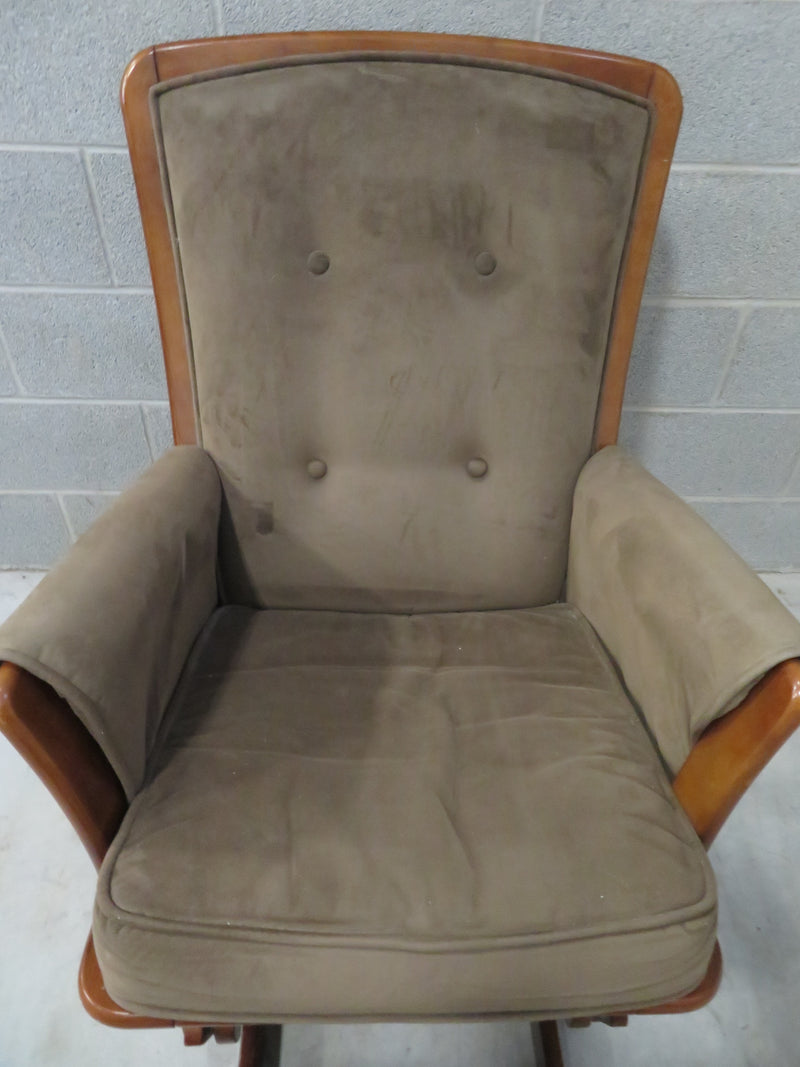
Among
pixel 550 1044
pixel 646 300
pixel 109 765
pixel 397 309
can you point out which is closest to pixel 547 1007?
pixel 550 1044

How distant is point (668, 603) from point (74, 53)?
98cm

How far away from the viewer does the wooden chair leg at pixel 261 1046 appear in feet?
2.31

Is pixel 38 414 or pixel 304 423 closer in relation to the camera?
pixel 304 423

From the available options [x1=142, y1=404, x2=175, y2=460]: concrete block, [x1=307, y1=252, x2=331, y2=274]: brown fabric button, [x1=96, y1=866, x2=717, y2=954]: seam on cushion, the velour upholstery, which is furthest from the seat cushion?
[x1=142, y1=404, x2=175, y2=460]: concrete block

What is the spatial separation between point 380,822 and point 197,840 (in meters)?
0.15

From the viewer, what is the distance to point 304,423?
2.59 feet

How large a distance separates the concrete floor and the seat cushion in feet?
1.05

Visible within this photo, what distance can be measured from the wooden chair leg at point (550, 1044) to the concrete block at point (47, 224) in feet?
3.78

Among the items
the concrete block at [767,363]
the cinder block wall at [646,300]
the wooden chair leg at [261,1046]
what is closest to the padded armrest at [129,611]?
the wooden chair leg at [261,1046]

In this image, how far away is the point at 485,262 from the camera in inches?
29.4

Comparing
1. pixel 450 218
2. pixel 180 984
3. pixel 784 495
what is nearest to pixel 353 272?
pixel 450 218

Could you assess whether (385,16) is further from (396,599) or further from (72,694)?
(72,694)

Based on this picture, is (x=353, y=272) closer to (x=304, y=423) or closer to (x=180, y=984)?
(x=304, y=423)

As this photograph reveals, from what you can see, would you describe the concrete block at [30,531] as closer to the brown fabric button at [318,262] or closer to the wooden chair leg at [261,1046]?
the brown fabric button at [318,262]
